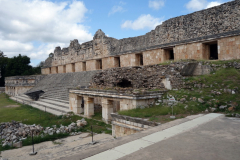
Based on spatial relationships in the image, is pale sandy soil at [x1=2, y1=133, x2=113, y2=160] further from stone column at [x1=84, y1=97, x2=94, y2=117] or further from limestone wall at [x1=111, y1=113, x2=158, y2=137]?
stone column at [x1=84, y1=97, x2=94, y2=117]

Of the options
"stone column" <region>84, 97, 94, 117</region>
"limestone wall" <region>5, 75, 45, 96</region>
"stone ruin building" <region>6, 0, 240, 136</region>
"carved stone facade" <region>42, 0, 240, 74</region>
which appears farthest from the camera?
Result: "limestone wall" <region>5, 75, 45, 96</region>

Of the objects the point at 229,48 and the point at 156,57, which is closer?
the point at 229,48

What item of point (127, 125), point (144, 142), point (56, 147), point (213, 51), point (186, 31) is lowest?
point (56, 147)

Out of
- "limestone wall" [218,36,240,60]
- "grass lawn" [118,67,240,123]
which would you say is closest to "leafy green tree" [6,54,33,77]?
"grass lawn" [118,67,240,123]

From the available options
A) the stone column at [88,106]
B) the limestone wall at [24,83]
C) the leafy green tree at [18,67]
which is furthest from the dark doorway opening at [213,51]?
the leafy green tree at [18,67]

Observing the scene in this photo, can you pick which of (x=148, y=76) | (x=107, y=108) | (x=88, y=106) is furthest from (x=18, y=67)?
(x=148, y=76)

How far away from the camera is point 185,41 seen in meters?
11.1

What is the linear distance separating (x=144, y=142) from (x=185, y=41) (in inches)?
367

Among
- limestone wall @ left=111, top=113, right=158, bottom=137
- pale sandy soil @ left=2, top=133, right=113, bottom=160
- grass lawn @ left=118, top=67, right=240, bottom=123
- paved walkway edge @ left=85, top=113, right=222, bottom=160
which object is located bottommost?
pale sandy soil @ left=2, top=133, right=113, bottom=160

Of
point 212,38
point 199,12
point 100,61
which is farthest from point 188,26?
point 100,61

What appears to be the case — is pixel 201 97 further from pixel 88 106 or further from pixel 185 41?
pixel 88 106

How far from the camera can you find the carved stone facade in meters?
9.42

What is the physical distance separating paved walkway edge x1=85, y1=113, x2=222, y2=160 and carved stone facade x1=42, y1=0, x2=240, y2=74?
266 inches

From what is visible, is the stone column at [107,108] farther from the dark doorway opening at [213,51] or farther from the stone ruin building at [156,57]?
the dark doorway opening at [213,51]
